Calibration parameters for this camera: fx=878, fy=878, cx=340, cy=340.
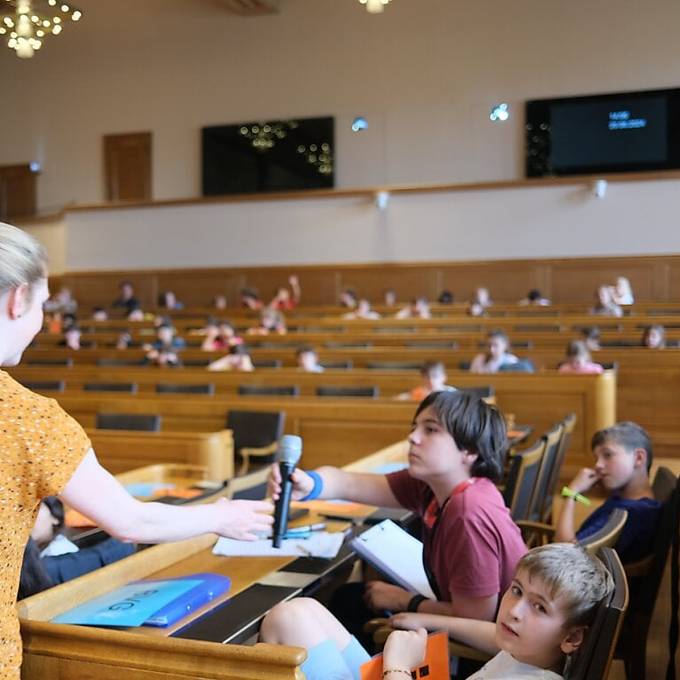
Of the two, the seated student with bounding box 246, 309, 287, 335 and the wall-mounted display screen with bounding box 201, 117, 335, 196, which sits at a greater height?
the wall-mounted display screen with bounding box 201, 117, 335, 196

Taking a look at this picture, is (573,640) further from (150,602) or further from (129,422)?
(129,422)

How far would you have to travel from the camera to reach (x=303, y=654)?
158 cm

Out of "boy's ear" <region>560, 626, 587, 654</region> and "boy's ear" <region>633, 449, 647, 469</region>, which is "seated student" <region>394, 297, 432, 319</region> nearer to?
"boy's ear" <region>633, 449, 647, 469</region>

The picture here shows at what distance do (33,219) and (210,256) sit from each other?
13.1 feet

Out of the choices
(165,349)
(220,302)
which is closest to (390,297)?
(220,302)

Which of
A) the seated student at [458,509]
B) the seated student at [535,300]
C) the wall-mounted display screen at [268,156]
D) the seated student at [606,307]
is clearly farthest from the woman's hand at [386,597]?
the wall-mounted display screen at [268,156]

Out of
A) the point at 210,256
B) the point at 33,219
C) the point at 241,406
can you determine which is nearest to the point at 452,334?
the point at 241,406

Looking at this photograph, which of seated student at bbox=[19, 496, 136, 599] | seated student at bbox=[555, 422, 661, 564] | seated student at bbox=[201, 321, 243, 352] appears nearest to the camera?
seated student at bbox=[19, 496, 136, 599]

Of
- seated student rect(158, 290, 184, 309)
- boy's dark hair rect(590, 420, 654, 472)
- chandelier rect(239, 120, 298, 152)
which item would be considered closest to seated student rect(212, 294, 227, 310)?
seated student rect(158, 290, 184, 309)

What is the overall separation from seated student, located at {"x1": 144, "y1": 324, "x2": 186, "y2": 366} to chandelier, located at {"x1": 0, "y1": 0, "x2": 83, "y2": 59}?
5306mm

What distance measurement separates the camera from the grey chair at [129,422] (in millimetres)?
5668

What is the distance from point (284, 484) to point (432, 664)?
50 cm

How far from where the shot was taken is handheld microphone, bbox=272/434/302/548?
1.92 metres

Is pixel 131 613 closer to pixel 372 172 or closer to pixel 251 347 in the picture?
pixel 251 347
